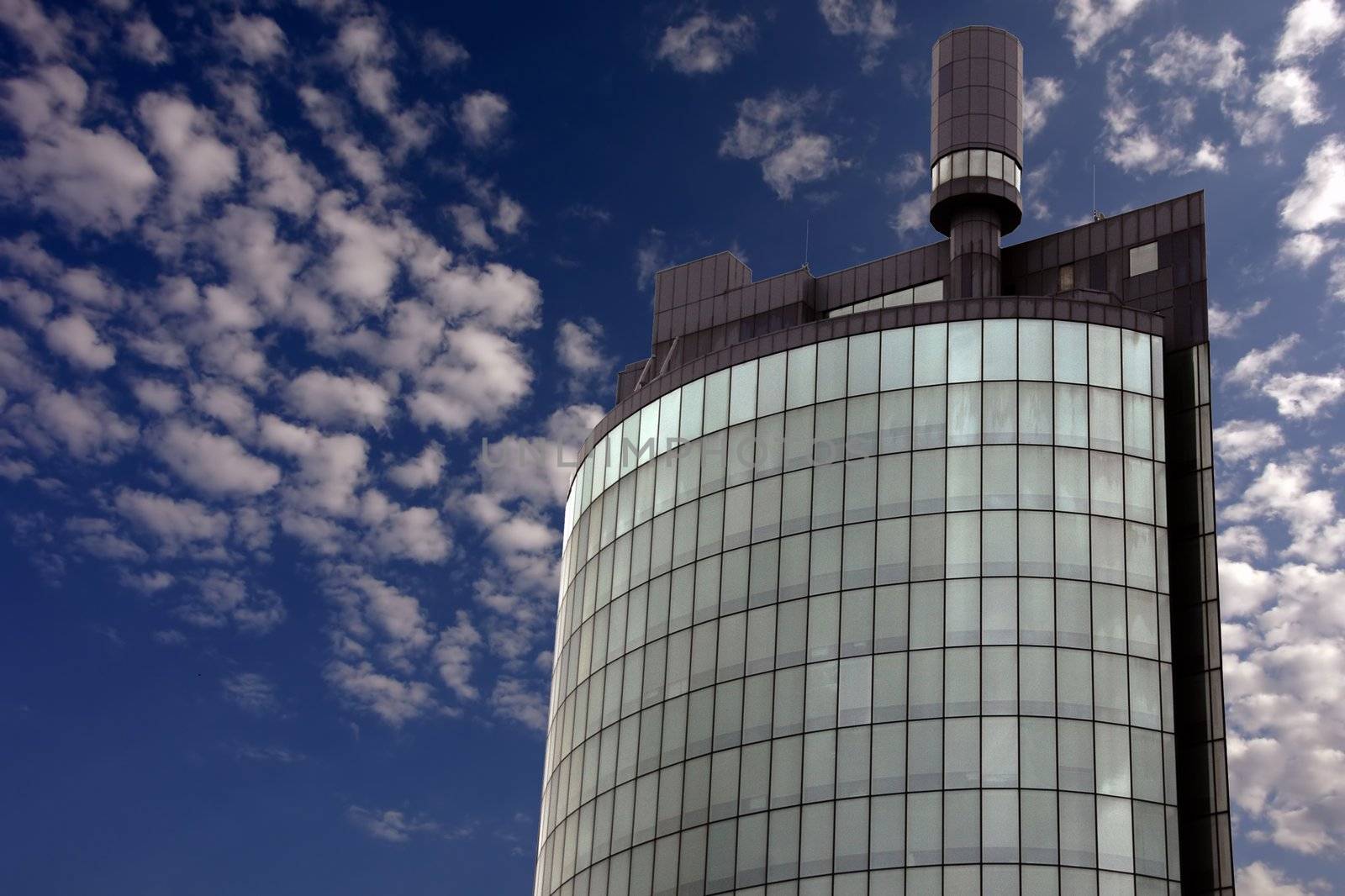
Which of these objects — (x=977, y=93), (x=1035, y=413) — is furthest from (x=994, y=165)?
(x=1035, y=413)

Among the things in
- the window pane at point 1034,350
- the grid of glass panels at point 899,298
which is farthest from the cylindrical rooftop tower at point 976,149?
the window pane at point 1034,350

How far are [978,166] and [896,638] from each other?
28859 millimetres

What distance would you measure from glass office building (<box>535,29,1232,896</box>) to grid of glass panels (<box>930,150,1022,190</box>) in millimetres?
187

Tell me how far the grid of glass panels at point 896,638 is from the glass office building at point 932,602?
13 cm

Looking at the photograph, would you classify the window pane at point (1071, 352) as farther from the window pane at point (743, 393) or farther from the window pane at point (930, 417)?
the window pane at point (743, 393)

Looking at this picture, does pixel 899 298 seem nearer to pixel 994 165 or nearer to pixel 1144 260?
pixel 994 165

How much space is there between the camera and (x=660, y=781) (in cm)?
9025

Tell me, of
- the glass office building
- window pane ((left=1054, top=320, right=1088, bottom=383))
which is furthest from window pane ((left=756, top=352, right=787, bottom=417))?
window pane ((left=1054, top=320, right=1088, bottom=383))

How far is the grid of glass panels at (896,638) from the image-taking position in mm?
80750

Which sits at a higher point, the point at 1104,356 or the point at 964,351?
the point at 964,351

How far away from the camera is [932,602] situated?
85.3m

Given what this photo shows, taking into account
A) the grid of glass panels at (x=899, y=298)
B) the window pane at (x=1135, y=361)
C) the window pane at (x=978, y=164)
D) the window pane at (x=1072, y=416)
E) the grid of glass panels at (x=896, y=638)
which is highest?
the window pane at (x=978, y=164)

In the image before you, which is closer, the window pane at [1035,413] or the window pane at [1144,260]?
the window pane at [1035,413]

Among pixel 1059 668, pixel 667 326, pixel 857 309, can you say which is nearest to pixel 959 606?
pixel 1059 668
